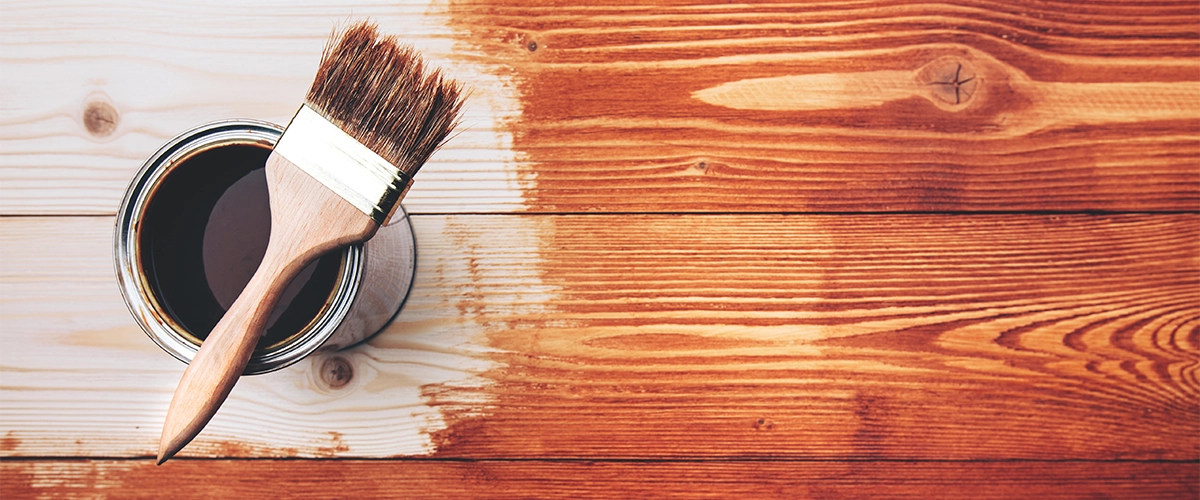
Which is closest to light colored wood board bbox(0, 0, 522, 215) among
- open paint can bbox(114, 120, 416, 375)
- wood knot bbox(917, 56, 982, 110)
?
open paint can bbox(114, 120, 416, 375)

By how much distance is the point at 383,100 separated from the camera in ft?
1.40

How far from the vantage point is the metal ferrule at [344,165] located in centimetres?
40

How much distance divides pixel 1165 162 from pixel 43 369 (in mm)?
910

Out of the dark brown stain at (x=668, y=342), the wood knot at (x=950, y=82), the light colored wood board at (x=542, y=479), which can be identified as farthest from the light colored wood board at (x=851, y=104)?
the light colored wood board at (x=542, y=479)

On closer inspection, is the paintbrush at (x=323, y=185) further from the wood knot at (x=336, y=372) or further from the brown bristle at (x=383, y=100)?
the wood knot at (x=336, y=372)

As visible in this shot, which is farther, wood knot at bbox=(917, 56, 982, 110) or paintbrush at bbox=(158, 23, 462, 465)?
wood knot at bbox=(917, 56, 982, 110)

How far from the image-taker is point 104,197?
58cm

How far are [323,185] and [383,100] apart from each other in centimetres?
6

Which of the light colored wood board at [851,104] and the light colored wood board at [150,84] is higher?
the light colored wood board at [851,104]

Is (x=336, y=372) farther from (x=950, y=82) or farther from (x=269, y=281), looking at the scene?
(x=950, y=82)

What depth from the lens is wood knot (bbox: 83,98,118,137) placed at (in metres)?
0.59

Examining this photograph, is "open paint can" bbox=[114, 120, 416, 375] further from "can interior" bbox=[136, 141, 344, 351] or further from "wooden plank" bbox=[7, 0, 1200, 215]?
"wooden plank" bbox=[7, 0, 1200, 215]

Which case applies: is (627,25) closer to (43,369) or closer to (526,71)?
(526,71)

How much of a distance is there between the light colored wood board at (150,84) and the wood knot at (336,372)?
14 cm
